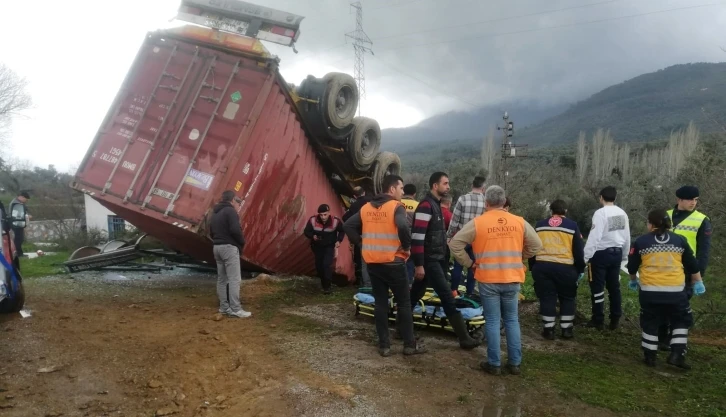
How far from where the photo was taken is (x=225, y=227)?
562cm

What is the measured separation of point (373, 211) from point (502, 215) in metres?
1.15

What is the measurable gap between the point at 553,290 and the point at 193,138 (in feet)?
15.6

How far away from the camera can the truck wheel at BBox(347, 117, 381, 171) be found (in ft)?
26.5

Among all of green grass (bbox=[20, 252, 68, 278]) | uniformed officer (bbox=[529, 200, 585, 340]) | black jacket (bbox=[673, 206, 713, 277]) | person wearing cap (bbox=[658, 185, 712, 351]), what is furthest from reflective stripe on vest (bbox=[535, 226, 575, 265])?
green grass (bbox=[20, 252, 68, 278])

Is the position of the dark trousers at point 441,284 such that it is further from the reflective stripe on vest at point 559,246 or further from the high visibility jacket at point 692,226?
the high visibility jacket at point 692,226

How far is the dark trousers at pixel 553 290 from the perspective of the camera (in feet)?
17.0

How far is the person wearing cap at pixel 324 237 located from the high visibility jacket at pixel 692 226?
14.0 ft

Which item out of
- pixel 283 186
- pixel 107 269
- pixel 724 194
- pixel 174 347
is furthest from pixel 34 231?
pixel 724 194

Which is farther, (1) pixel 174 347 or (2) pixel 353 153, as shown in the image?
(2) pixel 353 153

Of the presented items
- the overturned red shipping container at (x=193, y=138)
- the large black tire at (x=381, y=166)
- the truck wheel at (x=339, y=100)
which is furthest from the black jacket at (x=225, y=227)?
the large black tire at (x=381, y=166)

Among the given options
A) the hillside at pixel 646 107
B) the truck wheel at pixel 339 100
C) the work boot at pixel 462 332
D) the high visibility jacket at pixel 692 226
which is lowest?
the work boot at pixel 462 332

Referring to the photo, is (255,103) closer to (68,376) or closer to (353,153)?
(353,153)

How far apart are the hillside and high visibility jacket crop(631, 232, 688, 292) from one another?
101 metres

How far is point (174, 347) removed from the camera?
465 cm
